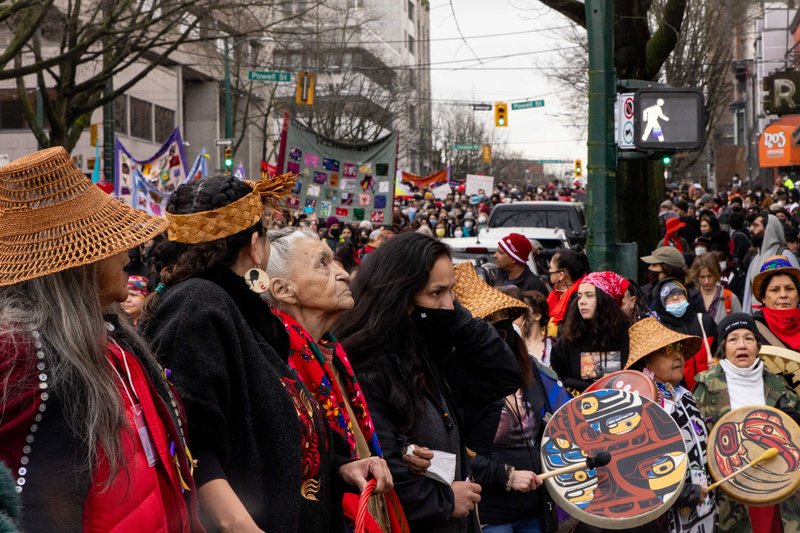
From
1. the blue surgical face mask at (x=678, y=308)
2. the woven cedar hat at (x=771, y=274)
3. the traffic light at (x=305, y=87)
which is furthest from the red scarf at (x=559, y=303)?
the traffic light at (x=305, y=87)

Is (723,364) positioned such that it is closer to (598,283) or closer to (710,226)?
(598,283)

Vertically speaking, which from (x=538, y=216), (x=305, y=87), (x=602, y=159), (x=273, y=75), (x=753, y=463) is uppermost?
(x=305, y=87)

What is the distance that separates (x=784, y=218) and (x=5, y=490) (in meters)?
20.3

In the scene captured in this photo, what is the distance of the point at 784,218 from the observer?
68.0ft

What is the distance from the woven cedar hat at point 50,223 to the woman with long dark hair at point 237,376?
Result: 17.0 inches

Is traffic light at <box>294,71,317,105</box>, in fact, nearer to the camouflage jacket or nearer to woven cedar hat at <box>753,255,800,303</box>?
woven cedar hat at <box>753,255,800,303</box>

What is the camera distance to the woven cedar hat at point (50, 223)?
2.65 metres

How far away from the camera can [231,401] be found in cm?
314

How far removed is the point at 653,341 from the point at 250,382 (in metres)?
3.83

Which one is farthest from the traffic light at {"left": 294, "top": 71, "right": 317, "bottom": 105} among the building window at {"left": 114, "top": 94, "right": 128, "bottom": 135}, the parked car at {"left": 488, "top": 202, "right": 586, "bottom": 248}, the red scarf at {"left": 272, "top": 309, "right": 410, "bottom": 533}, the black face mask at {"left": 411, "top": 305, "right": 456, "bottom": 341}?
the red scarf at {"left": 272, "top": 309, "right": 410, "bottom": 533}

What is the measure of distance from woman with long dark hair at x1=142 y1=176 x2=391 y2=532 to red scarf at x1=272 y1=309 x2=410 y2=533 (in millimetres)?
112

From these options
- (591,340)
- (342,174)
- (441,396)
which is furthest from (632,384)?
(342,174)

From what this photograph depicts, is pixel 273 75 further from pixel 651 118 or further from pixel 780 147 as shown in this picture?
pixel 780 147

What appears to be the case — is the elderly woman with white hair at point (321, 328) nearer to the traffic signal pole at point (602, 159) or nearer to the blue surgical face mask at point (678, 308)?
the blue surgical face mask at point (678, 308)
